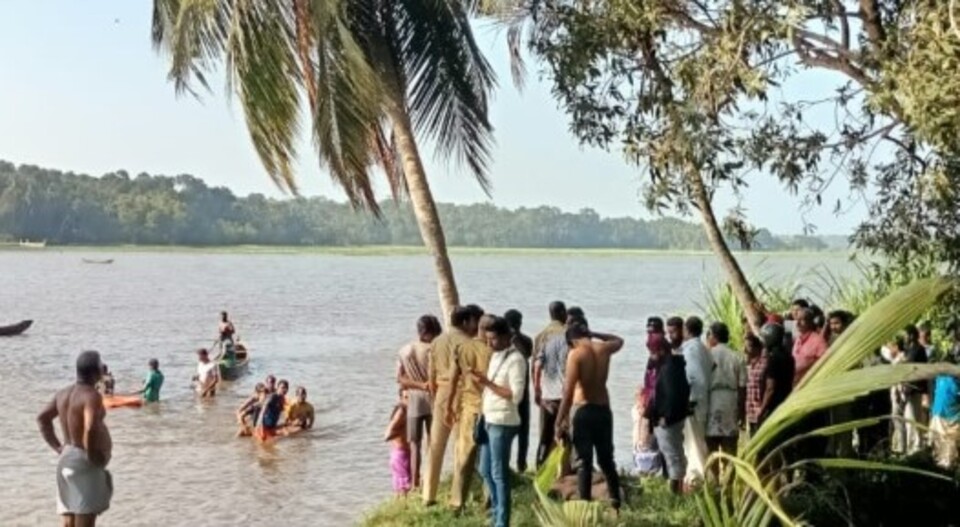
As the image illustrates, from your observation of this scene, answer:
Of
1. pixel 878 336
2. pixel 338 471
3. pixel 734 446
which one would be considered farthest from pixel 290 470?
pixel 878 336

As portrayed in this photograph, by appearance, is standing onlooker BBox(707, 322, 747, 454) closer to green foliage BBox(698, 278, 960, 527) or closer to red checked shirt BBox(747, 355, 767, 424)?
red checked shirt BBox(747, 355, 767, 424)

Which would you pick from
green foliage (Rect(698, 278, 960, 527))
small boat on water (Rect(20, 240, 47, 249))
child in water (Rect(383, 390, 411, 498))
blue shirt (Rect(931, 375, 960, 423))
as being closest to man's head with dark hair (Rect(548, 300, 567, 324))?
child in water (Rect(383, 390, 411, 498))

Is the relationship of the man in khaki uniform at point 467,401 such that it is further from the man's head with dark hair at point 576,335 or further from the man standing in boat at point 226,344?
the man standing in boat at point 226,344

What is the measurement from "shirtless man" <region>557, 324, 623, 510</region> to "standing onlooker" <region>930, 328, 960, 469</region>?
2850 mm

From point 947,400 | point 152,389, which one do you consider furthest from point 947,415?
point 152,389

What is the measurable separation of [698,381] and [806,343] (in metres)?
1.08

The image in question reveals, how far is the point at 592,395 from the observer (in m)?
8.42

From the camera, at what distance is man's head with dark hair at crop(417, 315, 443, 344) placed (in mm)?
9648

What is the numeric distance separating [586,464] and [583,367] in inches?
29.0

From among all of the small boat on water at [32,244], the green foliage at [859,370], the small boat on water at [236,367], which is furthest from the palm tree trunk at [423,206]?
the small boat on water at [32,244]

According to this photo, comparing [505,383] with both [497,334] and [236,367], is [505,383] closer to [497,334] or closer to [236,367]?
[497,334]

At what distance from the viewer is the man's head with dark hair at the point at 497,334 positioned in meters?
8.26

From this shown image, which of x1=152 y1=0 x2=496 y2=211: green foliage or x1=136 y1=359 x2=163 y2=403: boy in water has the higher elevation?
x1=152 y1=0 x2=496 y2=211: green foliage

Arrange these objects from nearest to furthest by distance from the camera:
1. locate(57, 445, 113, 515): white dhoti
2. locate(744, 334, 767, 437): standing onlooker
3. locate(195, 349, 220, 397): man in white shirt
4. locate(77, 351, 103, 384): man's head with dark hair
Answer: locate(77, 351, 103, 384): man's head with dark hair
locate(57, 445, 113, 515): white dhoti
locate(744, 334, 767, 437): standing onlooker
locate(195, 349, 220, 397): man in white shirt
